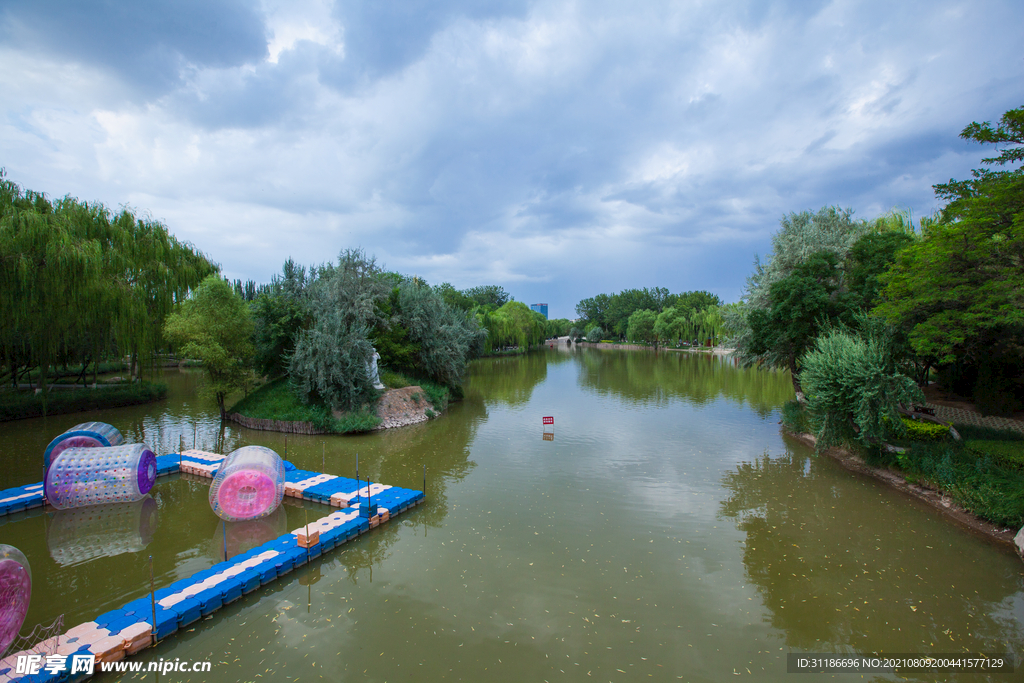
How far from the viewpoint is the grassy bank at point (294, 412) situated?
806 inches

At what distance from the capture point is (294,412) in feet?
69.2

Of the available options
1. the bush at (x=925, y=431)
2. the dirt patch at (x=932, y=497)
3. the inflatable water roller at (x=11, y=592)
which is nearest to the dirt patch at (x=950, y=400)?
the bush at (x=925, y=431)

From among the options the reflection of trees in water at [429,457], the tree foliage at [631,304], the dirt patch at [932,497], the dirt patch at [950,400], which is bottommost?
the dirt patch at [932,497]

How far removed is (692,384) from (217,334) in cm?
3236

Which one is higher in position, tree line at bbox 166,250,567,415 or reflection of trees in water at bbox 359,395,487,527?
tree line at bbox 166,250,567,415

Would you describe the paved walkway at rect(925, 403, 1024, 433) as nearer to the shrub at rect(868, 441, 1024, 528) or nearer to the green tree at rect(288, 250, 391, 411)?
the shrub at rect(868, 441, 1024, 528)

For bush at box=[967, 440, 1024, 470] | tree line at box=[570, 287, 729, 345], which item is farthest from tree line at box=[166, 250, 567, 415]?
tree line at box=[570, 287, 729, 345]

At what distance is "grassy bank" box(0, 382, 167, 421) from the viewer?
70.6 ft

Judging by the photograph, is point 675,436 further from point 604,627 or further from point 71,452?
point 71,452

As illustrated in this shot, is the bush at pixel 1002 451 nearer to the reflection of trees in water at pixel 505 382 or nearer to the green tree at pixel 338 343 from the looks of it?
the reflection of trees in water at pixel 505 382

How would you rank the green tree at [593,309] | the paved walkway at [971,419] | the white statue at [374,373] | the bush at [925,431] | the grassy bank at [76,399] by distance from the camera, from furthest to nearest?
1. the green tree at [593,309]
2. the white statue at [374,373]
3. the grassy bank at [76,399]
4. the paved walkway at [971,419]
5. the bush at [925,431]

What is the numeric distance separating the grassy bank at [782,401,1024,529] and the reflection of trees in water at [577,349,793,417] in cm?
1042

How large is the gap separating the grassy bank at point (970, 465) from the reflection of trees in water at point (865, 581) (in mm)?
1585

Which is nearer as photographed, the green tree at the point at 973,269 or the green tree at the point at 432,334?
the green tree at the point at 973,269
